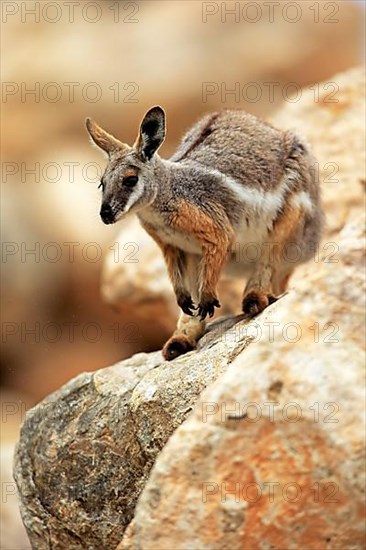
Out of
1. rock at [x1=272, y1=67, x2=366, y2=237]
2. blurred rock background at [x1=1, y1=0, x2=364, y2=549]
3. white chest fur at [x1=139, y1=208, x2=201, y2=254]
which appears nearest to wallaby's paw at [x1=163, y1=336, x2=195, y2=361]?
white chest fur at [x1=139, y1=208, x2=201, y2=254]

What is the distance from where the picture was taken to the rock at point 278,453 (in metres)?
3.88

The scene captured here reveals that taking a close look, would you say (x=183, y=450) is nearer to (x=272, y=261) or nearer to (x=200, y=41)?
(x=272, y=261)

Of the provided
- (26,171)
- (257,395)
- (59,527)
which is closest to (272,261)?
(59,527)

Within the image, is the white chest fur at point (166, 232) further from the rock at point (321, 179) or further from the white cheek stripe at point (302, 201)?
the rock at point (321, 179)

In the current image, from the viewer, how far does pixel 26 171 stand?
50.2 feet

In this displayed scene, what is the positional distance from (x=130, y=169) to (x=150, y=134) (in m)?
0.29

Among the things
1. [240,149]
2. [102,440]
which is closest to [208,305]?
[102,440]

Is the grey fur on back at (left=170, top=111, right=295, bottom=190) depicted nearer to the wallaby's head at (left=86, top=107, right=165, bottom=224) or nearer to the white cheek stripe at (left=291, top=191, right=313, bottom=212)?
the white cheek stripe at (left=291, top=191, right=313, bottom=212)

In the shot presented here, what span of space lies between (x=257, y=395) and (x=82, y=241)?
33.6ft

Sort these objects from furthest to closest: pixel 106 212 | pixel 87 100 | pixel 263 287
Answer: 1. pixel 87 100
2. pixel 263 287
3. pixel 106 212

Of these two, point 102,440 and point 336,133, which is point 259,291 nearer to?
point 102,440

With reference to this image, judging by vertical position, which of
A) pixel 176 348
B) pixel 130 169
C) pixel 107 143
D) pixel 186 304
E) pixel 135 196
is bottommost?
pixel 176 348

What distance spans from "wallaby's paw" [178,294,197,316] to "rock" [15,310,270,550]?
0.20 m

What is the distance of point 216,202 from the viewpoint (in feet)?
20.9
